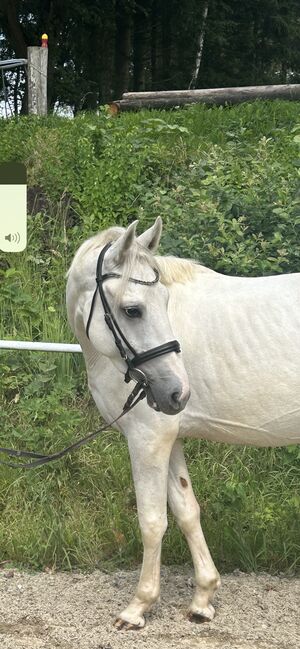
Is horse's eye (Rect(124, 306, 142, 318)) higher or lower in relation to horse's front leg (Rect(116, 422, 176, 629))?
higher

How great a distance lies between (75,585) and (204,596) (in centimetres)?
83

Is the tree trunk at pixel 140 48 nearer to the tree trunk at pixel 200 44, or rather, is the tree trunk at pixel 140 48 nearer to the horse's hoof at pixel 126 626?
the tree trunk at pixel 200 44

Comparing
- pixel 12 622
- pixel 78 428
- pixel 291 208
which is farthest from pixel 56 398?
pixel 291 208

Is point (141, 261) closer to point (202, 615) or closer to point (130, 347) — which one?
point (130, 347)

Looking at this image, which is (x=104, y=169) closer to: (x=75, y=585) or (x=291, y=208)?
(x=291, y=208)

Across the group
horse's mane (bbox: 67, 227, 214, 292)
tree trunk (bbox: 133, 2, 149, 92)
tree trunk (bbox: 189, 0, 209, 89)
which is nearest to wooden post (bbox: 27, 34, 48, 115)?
horse's mane (bbox: 67, 227, 214, 292)

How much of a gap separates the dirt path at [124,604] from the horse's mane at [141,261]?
1700 mm

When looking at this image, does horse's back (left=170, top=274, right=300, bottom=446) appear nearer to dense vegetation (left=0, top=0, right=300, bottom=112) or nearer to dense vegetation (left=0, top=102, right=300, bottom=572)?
dense vegetation (left=0, top=102, right=300, bottom=572)

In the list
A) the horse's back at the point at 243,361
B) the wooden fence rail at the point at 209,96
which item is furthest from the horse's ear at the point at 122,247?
the wooden fence rail at the point at 209,96

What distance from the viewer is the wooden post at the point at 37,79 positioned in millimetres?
9936

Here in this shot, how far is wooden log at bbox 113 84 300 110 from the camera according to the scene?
9664mm

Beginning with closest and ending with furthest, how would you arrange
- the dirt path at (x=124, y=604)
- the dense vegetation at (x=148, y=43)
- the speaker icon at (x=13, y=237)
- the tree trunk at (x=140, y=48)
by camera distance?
the dirt path at (x=124, y=604) < the speaker icon at (x=13, y=237) < the dense vegetation at (x=148, y=43) < the tree trunk at (x=140, y=48)

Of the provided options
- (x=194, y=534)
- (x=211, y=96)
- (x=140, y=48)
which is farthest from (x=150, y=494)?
(x=140, y=48)

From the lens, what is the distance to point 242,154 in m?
7.55
